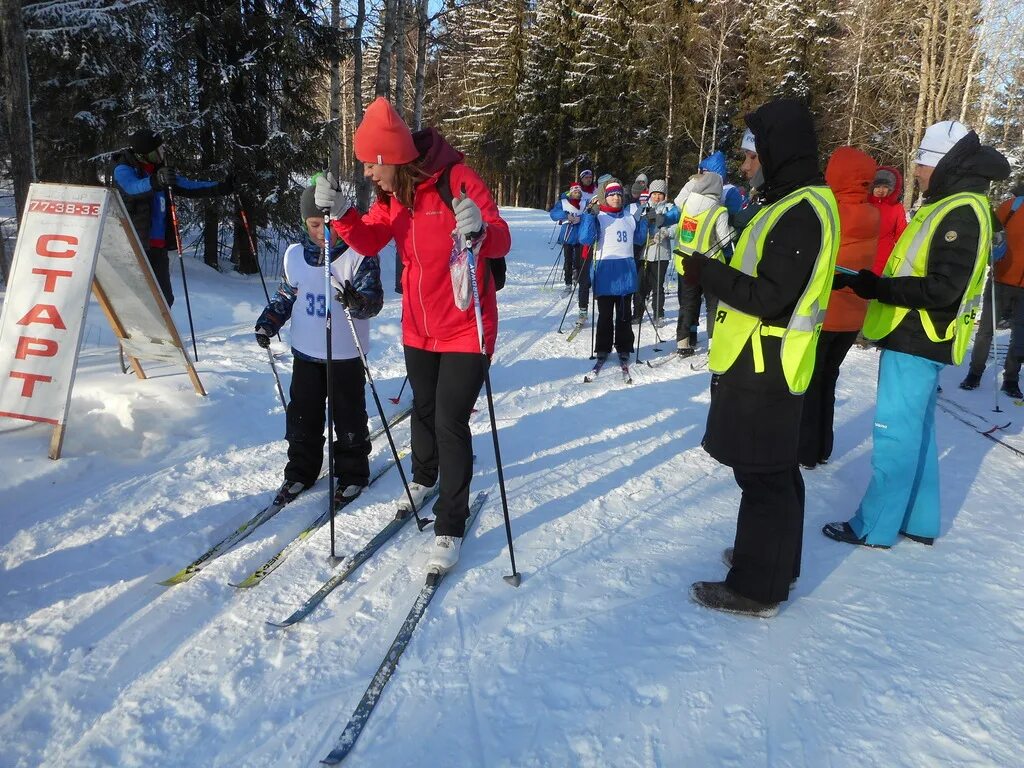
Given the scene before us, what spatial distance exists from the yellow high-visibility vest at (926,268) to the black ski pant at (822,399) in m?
0.93

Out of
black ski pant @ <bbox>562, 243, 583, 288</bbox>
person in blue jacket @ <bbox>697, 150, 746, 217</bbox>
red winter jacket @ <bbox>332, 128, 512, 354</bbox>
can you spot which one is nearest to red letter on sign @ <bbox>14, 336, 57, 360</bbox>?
red winter jacket @ <bbox>332, 128, 512, 354</bbox>

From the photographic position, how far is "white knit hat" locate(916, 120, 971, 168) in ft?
10.6

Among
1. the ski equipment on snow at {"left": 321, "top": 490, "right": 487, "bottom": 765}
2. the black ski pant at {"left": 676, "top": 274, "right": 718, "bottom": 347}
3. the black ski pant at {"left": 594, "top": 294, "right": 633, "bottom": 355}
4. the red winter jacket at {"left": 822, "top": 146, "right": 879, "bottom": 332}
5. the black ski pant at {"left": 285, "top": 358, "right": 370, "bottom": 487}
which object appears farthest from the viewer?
the black ski pant at {"left": 676, "top": 274, "right": 718, "bottom": 347}

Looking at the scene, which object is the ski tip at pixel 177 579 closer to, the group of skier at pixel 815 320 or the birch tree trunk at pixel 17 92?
the group of skier at pixel 815 320

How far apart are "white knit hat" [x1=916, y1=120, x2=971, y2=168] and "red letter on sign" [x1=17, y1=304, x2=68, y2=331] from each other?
519 cm

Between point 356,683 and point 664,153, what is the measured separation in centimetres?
2884

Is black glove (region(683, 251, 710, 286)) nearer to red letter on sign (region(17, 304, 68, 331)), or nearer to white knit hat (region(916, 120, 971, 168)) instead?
white knit hat (region(916, 120, 971, 168))

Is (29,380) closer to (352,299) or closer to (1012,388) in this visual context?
(352,299)

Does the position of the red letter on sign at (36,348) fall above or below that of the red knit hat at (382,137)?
below

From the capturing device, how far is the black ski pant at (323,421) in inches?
146

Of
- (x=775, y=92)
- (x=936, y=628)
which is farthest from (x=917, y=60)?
(x=936, y=628)

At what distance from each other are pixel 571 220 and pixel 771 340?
8.52m

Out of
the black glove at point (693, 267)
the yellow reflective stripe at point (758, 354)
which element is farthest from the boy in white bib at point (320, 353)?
the yellow reflective stripe at point (758, 354)

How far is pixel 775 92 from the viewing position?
83.6 feet
